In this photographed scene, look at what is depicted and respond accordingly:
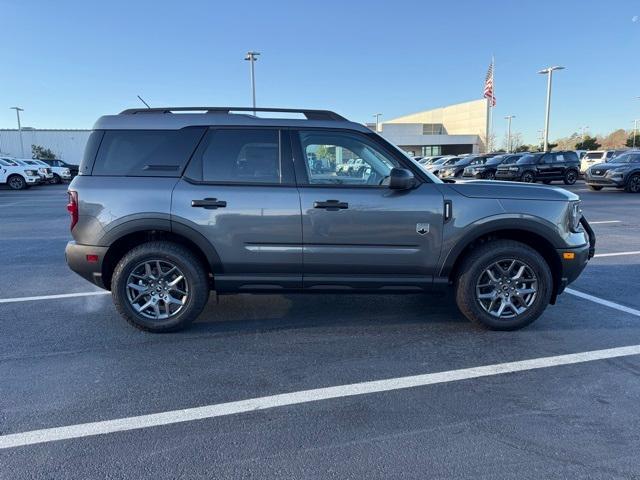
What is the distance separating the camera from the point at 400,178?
4023 mm

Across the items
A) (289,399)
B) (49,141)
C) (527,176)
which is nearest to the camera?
(289,399)

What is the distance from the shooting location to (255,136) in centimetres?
428

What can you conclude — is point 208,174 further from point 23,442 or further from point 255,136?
point 23,442

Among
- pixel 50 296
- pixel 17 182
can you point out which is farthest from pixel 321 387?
pixel 17 182

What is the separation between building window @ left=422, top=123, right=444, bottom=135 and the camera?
85875mm

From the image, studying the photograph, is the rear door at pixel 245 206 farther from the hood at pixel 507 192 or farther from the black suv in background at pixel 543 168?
the black suv in background at pixel 543 168

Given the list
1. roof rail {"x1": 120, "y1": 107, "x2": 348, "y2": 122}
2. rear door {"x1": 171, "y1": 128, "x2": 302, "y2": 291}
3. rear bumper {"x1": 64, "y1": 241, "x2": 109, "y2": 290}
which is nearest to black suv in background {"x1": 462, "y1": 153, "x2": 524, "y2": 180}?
roof rail {"x1": 120, "y1": 107, "x2": 348, "y2": 122}

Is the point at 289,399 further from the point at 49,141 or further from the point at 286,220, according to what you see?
the point at 49,141

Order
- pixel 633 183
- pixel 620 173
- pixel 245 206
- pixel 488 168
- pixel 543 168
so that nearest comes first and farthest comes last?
pixel 245 206 < pixel 620 173 < pixel 633 183 < pixel 543 168 < pixel 488 168

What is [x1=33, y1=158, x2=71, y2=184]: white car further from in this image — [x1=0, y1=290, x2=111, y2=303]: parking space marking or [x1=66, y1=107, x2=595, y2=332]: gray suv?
[x1=66, y1=107, x2=595, y2=332]: gray suv

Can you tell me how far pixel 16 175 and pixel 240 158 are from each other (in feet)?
84.5

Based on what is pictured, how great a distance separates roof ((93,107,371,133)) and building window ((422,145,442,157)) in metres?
73.7

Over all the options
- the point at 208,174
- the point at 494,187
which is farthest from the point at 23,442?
the point at 494,187

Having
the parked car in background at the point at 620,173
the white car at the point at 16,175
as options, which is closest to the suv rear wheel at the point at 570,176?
the parked car in background at the point at 620,173
